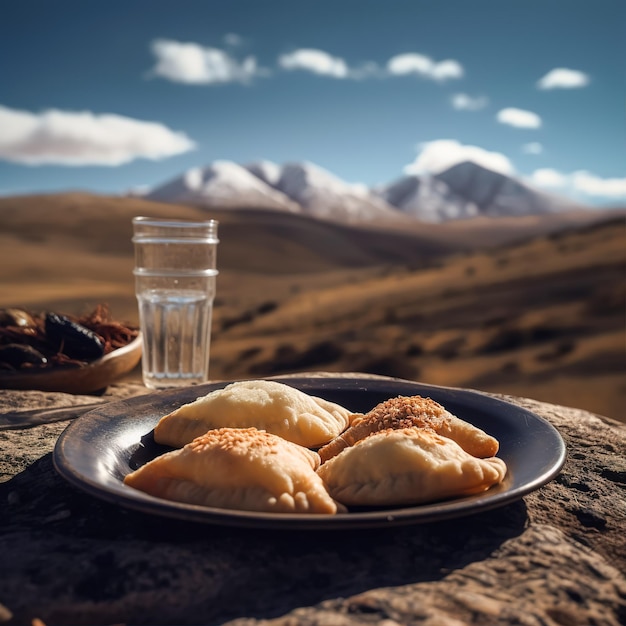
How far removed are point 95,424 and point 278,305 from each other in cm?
1658

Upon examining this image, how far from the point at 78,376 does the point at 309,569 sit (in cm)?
230

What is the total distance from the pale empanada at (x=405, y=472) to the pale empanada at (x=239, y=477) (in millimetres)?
Answer: 93

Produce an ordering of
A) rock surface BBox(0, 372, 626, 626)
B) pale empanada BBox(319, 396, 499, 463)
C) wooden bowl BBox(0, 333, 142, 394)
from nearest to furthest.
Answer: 1. rock surface BBox(0, 372, 626, 626)
2. pale empanada BBox(319, 396, 499, 463)
3. wooden bowl BBox(0, 333, 142, 394)

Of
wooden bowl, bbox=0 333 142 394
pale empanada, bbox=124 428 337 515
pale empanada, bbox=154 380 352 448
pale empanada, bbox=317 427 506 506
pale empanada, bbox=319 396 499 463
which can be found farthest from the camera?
wooden bowl, bbox=0 333 142 394

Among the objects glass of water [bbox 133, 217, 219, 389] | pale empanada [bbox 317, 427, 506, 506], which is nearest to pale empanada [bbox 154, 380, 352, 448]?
pale empanada [bbox 317, 427, 506, 506]

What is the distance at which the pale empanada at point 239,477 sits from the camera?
1.91m

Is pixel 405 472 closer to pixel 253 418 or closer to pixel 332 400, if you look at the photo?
pixel 253 418

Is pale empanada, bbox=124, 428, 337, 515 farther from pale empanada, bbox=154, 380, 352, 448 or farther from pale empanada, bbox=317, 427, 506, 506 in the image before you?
pale empanada, bbox=154, 380, 352, 448

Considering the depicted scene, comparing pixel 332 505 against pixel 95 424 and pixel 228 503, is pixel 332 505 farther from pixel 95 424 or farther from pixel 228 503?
pixel 95 424

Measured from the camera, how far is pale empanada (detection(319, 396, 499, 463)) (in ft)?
7.84

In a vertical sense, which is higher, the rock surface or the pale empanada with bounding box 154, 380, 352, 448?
the pale empanada with bounding box 154, 380, 352, 448

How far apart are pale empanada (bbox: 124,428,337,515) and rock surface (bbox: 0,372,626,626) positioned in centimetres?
8

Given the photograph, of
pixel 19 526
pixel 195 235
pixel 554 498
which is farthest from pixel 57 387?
pixel 554 498

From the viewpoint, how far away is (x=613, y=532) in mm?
2080
